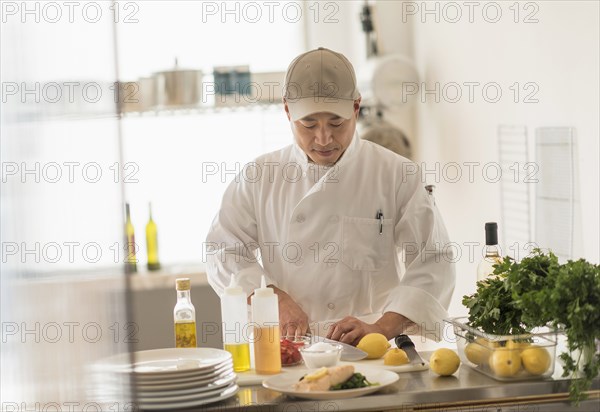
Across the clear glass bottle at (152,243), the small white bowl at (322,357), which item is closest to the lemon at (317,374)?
the small white bowl at (322,357)

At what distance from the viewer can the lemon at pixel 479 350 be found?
1694 mm

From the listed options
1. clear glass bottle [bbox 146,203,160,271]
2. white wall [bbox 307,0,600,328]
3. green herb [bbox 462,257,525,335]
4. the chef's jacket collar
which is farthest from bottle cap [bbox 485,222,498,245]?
clear glass bottle [bbox 146,203,160,271]

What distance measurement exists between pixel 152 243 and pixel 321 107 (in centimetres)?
222

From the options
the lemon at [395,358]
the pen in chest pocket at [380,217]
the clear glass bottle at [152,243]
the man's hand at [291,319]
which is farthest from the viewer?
the clear glass bottle at [152,243]

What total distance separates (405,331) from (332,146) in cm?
55

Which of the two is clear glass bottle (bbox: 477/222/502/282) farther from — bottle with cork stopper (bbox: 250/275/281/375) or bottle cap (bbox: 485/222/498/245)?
bottle with cork stopper (bbox: 250/275/281/375)

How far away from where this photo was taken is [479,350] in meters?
Answer: 1.73

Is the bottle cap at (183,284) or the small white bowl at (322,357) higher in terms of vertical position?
the bottle cap at (183,284)

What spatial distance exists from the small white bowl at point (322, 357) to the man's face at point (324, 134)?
748 millimetres

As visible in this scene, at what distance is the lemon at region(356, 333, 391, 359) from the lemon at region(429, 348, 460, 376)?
0.21 metres

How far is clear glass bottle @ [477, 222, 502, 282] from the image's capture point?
1.97m

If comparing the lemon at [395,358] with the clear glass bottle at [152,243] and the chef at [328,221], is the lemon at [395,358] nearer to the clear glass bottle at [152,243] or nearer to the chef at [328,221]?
the chef at [328,221]

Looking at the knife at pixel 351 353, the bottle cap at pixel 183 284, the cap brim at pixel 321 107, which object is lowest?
the knife at pixel 351 353

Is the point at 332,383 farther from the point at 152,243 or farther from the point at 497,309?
the point at 152,243
